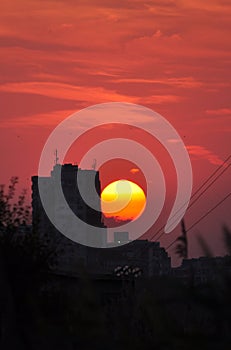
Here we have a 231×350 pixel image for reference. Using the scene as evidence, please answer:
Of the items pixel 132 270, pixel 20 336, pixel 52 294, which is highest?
pixel 132 270

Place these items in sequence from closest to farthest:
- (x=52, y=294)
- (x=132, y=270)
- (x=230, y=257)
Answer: (x=230, y=257) < (x=52, y=294) < (x=132, y=270)

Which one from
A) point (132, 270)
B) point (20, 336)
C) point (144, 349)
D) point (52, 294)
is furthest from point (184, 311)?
point (132, 270)

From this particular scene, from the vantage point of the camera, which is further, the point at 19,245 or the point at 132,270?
the point at 132,270

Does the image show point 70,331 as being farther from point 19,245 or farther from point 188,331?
point 19,245

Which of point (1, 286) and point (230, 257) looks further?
point (1, 286)

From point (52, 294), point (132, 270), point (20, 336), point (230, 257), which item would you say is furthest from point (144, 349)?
point (132, 270)

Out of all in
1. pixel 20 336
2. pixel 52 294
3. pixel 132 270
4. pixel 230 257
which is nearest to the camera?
pixel 230 257

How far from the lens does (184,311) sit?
12.5 m

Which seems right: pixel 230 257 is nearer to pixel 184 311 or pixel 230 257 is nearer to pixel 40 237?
pixel 184 311

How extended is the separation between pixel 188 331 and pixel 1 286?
14.9 meters

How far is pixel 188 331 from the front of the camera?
447 inches

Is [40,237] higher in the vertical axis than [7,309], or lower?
higher

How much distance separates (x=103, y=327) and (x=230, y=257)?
4.44 ft

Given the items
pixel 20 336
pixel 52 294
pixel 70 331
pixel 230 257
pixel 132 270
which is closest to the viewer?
pixel 230 257
